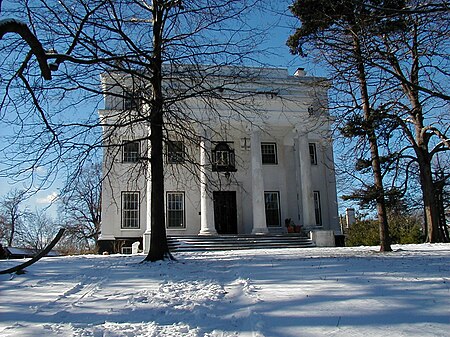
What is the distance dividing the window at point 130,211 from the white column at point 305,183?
30.7 feet

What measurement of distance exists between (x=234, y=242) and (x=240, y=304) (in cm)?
1407

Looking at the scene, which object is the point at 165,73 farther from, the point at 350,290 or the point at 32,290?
the point at 350,290

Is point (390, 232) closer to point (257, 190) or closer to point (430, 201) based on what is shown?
point (430, 201)

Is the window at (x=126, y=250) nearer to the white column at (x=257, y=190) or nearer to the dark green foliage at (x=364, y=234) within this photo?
the white column at (x=257, y=190)

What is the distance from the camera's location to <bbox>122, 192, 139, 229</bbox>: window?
2288 centimetres

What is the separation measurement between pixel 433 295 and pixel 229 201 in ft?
64.8

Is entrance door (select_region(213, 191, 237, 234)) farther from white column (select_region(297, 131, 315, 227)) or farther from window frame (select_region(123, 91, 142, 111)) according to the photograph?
window frame (select_region(123, 91, 142, 111))

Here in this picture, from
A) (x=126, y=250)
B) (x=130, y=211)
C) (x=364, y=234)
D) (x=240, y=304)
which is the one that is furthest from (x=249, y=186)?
(x=240, y=304)

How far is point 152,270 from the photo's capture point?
886 centimetres

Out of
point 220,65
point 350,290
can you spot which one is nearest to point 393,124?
point 220,65

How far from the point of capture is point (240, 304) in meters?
5.00

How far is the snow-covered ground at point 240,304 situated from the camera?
12.8ft

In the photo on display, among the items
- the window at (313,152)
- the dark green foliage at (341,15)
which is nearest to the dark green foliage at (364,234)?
the window at (313,152)

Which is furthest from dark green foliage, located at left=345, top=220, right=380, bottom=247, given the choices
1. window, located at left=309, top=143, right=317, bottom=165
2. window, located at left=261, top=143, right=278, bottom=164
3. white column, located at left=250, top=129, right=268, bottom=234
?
window, located at left=261, top=143, right=278, bottom=164
